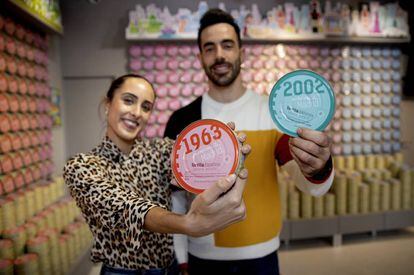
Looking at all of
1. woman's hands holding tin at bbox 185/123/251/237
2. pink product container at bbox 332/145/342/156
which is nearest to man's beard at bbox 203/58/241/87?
woman's hands holding tin at bbox 185/123/251/237

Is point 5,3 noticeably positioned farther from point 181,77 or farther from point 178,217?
point 178,217

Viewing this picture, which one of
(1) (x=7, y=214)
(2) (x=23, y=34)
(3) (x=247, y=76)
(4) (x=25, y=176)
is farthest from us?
(3) (x=247, y=76)

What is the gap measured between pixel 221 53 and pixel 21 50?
8.12 feet

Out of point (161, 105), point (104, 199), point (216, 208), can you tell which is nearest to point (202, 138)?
point (216, 208)

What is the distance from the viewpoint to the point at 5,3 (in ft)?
8.94

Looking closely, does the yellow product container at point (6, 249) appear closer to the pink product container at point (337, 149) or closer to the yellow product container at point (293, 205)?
the yellow product container at point (293, 205)

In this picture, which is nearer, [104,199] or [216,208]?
[216,208]

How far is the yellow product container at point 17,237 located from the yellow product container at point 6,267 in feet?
0.72

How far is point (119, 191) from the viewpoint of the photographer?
106 cm

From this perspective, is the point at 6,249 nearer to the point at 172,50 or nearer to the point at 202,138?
the point at 202,138

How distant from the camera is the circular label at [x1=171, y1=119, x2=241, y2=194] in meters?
0.96

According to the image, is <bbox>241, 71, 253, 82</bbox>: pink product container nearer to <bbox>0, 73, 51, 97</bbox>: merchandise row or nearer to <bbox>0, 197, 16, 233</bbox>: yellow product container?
<bbox>0, 73, 51, 97</bbox>: merchandise row

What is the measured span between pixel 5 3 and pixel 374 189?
4.36 meters

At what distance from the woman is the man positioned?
216 millimetres
